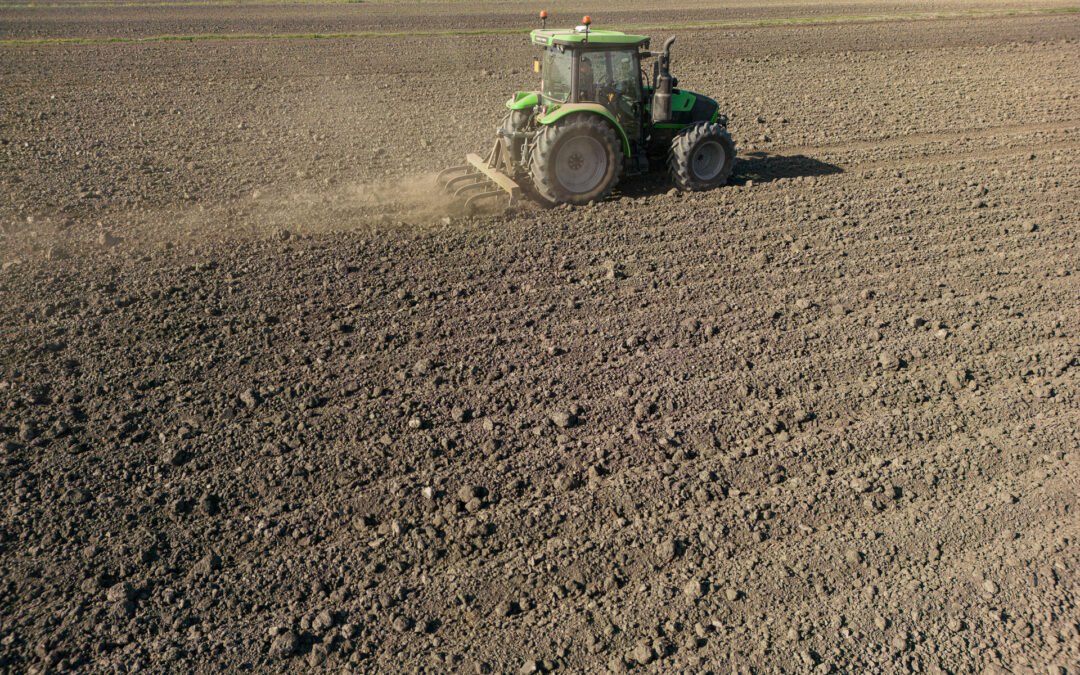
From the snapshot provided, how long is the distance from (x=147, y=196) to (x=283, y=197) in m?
1.60

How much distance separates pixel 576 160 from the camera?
9.16 meters

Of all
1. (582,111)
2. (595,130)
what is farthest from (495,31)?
(595,130)

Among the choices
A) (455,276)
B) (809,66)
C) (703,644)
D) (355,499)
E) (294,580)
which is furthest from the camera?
(809,66)

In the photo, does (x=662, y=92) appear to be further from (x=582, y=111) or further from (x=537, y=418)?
(x=537, y=418)

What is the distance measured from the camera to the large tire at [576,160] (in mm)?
8883

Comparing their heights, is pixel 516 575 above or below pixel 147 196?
below

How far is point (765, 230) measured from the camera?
857 cm

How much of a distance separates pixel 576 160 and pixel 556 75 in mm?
1074

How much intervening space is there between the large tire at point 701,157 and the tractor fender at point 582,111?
2.17 feet

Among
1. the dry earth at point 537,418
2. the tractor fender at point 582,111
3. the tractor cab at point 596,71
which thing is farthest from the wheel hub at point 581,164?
the tractor cab at point 596,71

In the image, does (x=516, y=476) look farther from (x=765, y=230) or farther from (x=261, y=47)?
(x=261, y=47)

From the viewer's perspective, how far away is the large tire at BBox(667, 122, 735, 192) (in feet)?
30.8

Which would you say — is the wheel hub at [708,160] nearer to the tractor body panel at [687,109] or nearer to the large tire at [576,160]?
the tractor body panel at [687,109]

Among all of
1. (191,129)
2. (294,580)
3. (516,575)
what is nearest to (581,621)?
(516,575)
